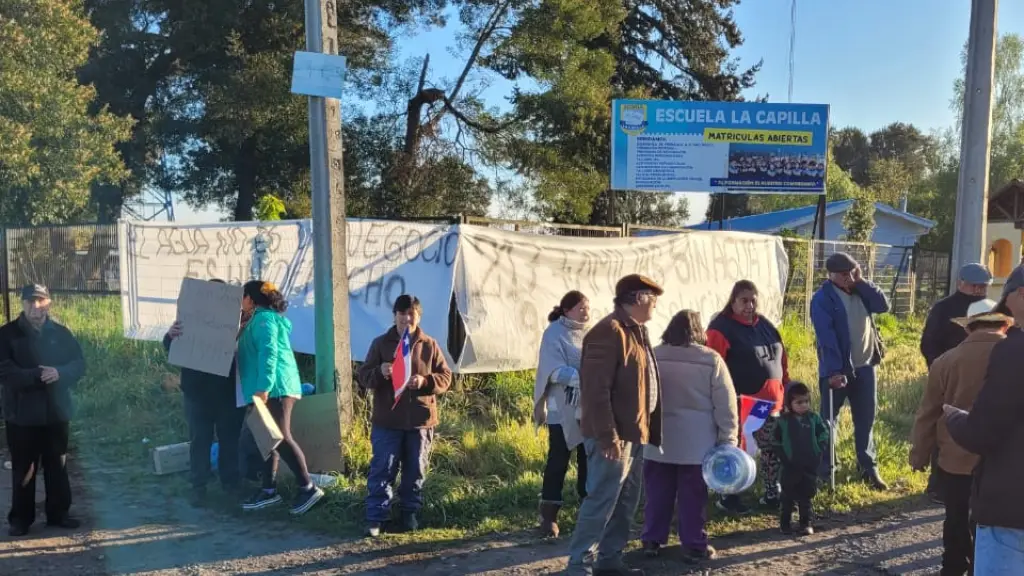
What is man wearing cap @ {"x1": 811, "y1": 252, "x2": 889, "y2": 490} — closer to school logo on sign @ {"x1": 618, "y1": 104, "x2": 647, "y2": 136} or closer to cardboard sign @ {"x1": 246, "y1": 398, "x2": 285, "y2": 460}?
cardboard sign @ {"x1": 246, "y1": 398, "x2": 285, "y2": 460}

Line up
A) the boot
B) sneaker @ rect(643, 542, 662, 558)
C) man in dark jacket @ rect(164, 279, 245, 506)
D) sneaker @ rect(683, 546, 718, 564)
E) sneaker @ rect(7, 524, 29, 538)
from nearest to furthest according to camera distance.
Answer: sneaker @ rect(683, 546, 718, 564), sneaker @ rect(643, 542, 662, 558), sneaker @ rect(7, 524, 29, 538), the boot, man in dark jacket @ rect(164, 279, 245, 506)

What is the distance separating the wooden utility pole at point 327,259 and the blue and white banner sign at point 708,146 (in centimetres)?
895

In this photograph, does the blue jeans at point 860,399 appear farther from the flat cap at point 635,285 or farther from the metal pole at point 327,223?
the metal pole at point 327,223

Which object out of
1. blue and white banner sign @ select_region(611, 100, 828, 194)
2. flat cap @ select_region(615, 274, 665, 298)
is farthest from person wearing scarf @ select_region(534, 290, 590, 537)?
blue and white banner sign @ select_region(611, 100, 828, 194)

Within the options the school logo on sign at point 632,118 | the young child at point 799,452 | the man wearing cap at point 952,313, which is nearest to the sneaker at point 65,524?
the young child at point 799,452

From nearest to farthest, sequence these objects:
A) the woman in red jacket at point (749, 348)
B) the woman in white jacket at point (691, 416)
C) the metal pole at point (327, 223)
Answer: the woman in white jacket at point (691, 416) → the woman in red jacket at point (749, 348) → the metal pole at point (327, 223)

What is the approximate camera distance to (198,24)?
1973cm

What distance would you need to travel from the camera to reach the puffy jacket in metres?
5.61

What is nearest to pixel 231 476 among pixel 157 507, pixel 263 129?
pixel 157 507

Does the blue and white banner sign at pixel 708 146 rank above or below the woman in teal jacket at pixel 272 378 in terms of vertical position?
above

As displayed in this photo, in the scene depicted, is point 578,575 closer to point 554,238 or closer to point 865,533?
point 865,533

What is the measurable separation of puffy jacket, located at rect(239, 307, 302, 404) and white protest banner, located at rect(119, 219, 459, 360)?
79.9 inches

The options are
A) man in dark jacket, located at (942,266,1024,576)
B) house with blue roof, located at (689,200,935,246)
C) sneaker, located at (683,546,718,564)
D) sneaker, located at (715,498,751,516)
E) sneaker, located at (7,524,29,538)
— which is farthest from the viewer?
house with blue roof, located at (689,200,935,246)

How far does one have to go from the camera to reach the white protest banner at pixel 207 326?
5.81 m
